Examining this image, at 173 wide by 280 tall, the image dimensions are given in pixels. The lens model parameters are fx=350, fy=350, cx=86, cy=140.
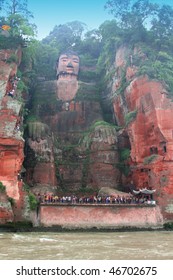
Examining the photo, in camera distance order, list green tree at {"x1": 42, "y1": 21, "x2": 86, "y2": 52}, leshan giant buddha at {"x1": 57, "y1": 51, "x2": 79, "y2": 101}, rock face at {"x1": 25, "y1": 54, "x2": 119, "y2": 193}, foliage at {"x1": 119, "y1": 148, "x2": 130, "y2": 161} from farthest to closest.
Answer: green tree at {"x1": 42, "y1": 21, "x2": 86, "y2": 52} < leshan giant buddha at {"x1": 57, "y1": 51, "x2": 79, "y2": 101} < foliage at {"x1": 119, "y1": 148, "x2": 130, "y2": 161} < rock face at {"x1": 25, "y1": 54, "x2": 119, "y2": 193}

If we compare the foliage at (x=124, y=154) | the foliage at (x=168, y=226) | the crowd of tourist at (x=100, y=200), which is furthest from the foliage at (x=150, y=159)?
the foliage at (x=168, y=226)

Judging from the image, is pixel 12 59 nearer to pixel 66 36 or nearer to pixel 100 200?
pixel 100 200

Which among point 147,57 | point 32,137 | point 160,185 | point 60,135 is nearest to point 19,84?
point 32,137

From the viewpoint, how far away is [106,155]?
4238cm

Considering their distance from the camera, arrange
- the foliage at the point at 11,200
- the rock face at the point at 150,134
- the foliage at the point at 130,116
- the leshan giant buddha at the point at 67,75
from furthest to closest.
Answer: the leshan giant buddha at the point at 67,75, the foliage at the point at 130,116, the rock face at the point at 150,134, the foliage at the point at 11,200

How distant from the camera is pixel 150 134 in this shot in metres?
39.8

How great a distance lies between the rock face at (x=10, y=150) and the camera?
31.5 meters

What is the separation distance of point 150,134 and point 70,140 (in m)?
11.6

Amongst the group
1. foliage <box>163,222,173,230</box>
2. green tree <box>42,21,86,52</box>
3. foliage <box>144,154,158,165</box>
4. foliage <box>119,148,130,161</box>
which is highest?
green tree <box>42,21,86,52</box>

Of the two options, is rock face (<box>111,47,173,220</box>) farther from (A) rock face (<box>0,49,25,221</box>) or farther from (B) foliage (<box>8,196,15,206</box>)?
(B) foliage (<box>8,196,15,206</box>)

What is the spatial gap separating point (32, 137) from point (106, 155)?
9.13 metres

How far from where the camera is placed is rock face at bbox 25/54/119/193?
1593 inches

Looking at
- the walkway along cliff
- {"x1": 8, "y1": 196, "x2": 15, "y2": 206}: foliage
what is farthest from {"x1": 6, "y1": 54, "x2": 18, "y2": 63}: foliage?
{"x1": 8, "y1": 196, "x2": 15, "y2": 206}: foliage

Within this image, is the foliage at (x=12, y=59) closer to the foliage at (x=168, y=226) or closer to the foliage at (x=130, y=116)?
the foliage at (x=130, y=116)
